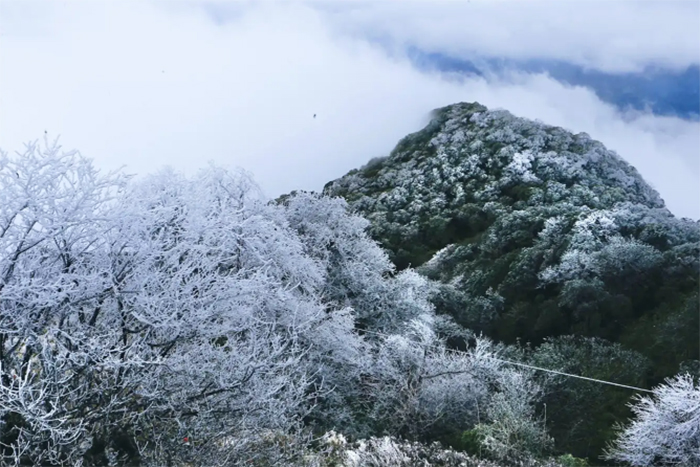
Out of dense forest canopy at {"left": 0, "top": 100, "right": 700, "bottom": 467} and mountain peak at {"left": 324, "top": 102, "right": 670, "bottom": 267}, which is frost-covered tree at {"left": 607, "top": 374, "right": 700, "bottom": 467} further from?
mountain peak at {"left": 324, "top": 102, "right": 670, "bottom": 267}

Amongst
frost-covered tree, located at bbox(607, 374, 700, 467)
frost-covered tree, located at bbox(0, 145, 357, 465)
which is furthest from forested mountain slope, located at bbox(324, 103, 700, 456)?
frost-covered tree, located at bbox(0, 145, 357, 465)

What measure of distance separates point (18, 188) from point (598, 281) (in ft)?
53.4

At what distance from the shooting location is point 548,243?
2173 cm

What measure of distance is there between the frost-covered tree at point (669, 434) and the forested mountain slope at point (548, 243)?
262cm

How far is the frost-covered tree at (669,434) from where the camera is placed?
10188 millimetres

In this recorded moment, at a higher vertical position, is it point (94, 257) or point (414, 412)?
point (94, 257)

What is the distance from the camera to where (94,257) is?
19.9 feet

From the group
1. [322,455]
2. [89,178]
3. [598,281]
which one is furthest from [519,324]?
[89,178]

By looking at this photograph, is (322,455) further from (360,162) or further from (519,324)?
(360,162)

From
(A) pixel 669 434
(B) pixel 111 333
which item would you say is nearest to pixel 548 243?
(A) pixel 669 434

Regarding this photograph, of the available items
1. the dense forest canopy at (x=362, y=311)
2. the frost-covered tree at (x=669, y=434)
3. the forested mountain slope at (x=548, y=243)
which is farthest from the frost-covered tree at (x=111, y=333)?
the forested mountain slope at (x=548, y=243)

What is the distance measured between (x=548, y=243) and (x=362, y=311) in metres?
7.31

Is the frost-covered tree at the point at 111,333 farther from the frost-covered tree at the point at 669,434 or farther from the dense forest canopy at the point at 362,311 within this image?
the frost-covered tree at the point at 669,434

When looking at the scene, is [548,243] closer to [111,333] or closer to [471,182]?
[471,182]
